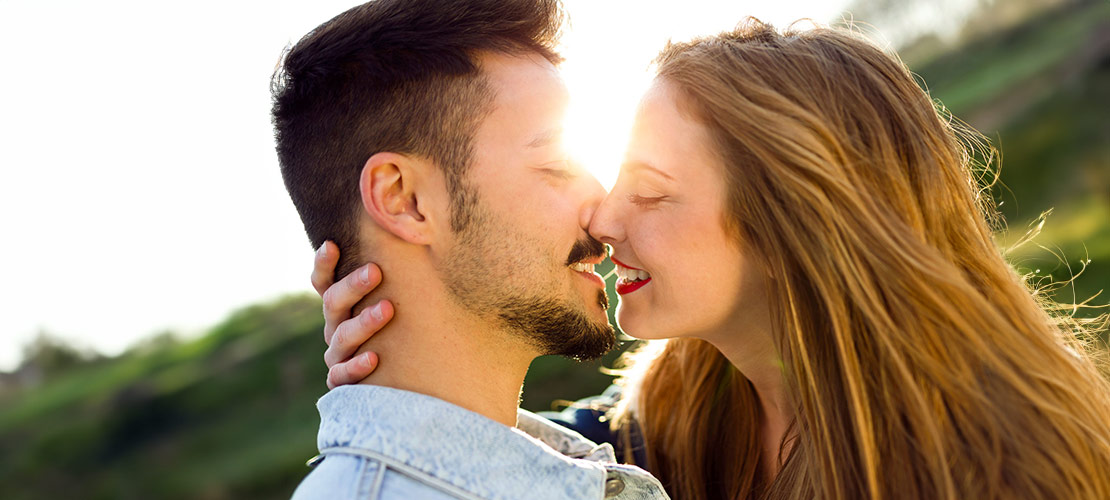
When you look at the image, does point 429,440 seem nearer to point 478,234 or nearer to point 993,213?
point 478,234

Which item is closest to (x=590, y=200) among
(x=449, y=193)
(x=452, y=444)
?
(x=449, y=193)

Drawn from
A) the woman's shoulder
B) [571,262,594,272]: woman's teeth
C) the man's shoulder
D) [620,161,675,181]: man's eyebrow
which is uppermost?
[620,161,675,181]: man's eyebrow

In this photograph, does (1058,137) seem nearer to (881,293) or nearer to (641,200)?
(881,293)

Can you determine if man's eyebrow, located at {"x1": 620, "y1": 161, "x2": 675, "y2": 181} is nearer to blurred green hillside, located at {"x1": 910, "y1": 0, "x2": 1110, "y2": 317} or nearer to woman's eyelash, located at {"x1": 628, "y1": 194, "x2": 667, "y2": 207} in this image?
woman's eyelash, located at {"x1": 628, "y1": 194, "x2": 667, "y2": 207}

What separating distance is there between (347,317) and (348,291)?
0.45ft

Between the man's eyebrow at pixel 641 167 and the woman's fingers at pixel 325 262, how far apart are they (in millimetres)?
987

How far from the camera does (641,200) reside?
2.80 metres

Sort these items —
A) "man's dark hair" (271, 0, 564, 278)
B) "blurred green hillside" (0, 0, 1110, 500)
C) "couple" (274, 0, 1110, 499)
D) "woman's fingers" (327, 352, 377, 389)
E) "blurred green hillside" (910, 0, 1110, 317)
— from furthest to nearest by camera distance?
"blurred green hillside" (0, 0, 1110, 500)
"blurred green hillside" (910, 0, 1110, 317)
"man's dark hair" (271, 0, 564, 278)
"woman's fingers" (327, 352, 377, 389)
"couple" (274, 0, 1110, 499)

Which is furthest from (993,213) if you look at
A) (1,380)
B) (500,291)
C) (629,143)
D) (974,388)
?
(1,380)

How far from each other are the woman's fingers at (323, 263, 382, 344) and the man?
0.02 meters

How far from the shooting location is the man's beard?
272cm

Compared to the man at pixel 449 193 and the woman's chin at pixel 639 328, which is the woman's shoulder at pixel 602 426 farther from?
the woman's chin at pixel 639 328

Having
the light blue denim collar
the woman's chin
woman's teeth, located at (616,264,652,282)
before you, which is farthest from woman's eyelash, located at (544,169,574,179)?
the light blue denim collar

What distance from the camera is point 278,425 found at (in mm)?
10234
